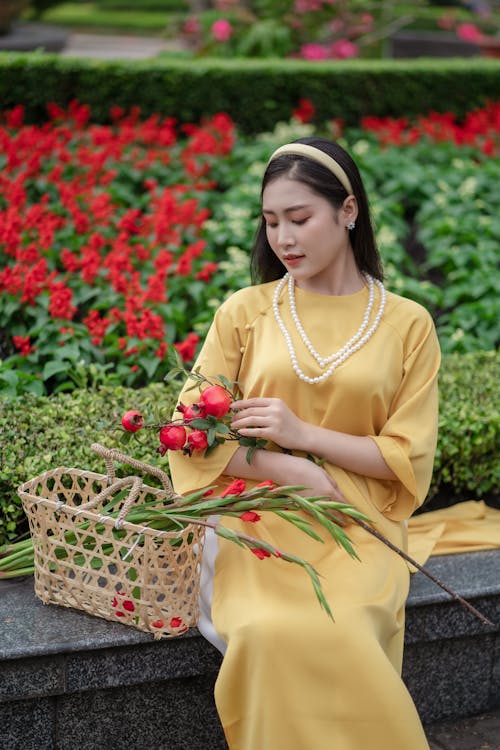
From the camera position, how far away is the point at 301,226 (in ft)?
8.91

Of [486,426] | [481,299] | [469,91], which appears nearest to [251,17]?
[469,91]

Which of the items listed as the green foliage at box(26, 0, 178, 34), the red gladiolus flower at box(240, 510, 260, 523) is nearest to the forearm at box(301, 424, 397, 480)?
the red gladiolus flower at box(240, 510, 260, 523)

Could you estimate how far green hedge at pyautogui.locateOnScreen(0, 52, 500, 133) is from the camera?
22.8 feet

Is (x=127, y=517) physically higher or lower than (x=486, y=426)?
higher

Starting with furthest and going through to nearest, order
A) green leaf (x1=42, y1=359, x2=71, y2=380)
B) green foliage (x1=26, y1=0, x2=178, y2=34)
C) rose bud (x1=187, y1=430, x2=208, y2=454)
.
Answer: green foliage (x1=26, y1=0, x2=178, y2=34), green leaf (x1=42, y1=359, x2=71, y2=380), rose bud (x1=187, y1=430, x2=208, y2=454)

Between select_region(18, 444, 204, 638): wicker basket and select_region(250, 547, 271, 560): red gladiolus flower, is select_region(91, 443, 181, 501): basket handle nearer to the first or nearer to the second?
select_region(18, 444, 204, 638): wicker basket

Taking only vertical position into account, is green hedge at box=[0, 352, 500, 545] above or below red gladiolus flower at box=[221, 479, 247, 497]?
below

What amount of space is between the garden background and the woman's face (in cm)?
53

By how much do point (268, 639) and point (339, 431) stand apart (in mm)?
627

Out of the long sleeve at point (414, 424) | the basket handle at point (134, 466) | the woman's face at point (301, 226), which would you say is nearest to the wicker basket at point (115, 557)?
the basket handle at point (134, 466)

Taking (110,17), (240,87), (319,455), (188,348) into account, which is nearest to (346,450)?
(319,455)

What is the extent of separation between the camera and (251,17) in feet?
33.4

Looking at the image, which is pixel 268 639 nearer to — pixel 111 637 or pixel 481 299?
pixel 111 637

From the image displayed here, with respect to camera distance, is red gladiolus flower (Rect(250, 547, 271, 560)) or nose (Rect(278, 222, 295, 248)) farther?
nose (Rect(278, 222, 295, 248))
